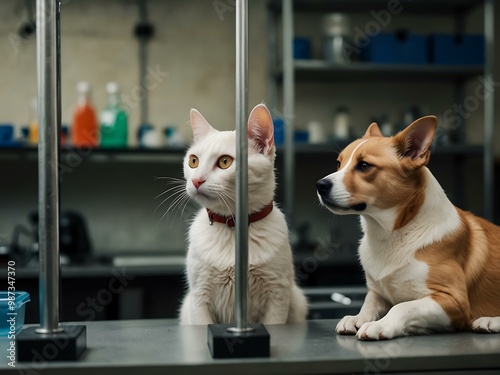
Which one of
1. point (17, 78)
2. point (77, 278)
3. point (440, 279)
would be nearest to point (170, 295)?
point (77, 278)

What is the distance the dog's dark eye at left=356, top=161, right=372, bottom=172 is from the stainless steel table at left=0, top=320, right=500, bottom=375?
28 centimetres

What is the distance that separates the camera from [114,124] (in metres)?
3.37

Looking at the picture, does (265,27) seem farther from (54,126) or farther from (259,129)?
(54,126)

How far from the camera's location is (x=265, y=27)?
3.82 meters

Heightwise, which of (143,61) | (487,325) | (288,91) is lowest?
(487,325)

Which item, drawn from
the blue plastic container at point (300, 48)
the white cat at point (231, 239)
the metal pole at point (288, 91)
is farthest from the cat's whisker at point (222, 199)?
the blue plastic container at point (300, 48)

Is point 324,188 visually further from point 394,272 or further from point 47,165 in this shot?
point 47,165

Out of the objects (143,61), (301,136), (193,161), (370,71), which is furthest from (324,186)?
(143,61)

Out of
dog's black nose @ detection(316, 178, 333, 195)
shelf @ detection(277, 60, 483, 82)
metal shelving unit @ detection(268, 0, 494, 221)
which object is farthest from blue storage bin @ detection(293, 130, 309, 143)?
dog's black nose @ detection(316, 178, 333, 195)

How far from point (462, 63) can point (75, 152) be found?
2243 millimetres

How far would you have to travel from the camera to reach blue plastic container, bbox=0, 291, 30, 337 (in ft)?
3.08

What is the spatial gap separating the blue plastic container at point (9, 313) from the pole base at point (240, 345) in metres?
0.34

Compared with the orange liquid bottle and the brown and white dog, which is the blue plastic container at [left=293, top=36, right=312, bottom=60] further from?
the brown and white dog

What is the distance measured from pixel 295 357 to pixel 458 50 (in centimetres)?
314
